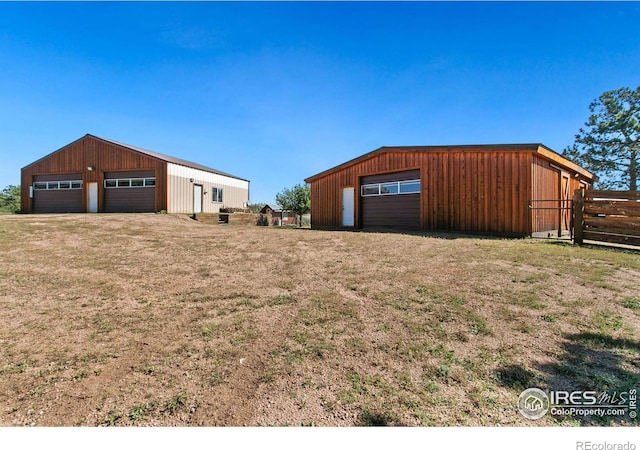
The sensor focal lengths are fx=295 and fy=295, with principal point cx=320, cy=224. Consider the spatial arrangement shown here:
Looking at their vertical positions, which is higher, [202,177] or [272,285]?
[202,177]

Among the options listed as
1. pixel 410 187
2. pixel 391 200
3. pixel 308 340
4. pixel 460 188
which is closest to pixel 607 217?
pixel 460 188

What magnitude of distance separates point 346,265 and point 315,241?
8.93 ft

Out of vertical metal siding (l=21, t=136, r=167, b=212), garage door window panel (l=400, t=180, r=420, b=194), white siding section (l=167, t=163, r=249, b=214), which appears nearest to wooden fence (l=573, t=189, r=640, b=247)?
garage door window panel (l=400, t=180, r=420, b=194)

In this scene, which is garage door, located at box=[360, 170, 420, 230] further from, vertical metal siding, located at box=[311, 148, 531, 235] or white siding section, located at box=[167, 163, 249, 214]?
white siding section, located at box=[167, 163, 249, 214]

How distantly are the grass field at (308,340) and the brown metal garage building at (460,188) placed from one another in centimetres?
459

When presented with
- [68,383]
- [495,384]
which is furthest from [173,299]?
[495,384]

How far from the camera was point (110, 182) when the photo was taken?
1895 cm

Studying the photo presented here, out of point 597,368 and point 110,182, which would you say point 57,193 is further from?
point 597,368

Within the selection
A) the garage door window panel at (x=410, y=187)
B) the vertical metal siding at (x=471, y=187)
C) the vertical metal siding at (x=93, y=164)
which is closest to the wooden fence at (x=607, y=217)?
the vertical metal siding at (x=471, y=187)

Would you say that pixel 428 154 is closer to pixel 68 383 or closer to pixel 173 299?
pixel 173 299

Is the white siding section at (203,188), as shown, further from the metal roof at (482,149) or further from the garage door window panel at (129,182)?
the metal roof at (482,149)

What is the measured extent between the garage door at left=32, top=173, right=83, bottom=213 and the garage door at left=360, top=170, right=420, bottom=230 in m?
18.8
